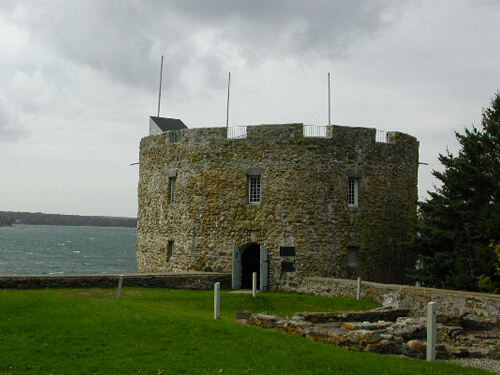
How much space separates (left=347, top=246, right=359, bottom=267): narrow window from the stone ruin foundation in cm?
785

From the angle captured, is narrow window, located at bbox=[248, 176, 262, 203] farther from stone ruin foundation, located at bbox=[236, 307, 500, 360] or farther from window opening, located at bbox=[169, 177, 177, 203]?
stone ruin foundation, located at bbox=[236, 307, 500, 360]

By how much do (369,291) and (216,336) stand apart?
33.5 feet

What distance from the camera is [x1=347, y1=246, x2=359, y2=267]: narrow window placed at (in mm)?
25562

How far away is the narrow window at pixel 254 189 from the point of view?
1012 inches

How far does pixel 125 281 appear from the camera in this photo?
22.7 m

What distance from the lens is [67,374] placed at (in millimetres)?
10023

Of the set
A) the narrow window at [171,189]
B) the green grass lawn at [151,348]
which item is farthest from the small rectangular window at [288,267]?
the green grass lawn at [151,348]

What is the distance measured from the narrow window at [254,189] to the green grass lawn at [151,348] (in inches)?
434

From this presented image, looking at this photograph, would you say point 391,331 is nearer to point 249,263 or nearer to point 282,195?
point 282,195

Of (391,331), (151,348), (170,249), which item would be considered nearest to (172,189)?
(170,249)

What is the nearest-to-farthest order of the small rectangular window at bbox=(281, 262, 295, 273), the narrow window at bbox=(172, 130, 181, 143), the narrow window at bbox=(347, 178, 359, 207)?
the small rectangular window at bbox=(281, 262, 295, 273)
the narrow window at bbox=(347, 178, 359, 207)
the narrow window at bbox=(172, 130, 181, 143)

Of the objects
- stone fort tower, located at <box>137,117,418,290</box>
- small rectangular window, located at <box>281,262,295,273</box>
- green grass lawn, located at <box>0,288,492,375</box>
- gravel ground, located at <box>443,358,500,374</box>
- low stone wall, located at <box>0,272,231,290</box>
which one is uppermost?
stone fort tower, located at <box>137,117,418,290</box>

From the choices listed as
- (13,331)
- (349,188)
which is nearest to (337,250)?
(349,188)

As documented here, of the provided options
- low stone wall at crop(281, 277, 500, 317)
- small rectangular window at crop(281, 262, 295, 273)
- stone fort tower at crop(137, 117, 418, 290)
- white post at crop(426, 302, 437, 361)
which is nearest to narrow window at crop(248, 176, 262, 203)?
stone fort tower at crop(137, 117, 418, 290)
